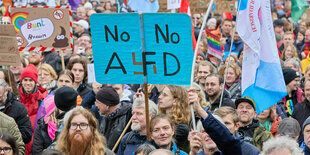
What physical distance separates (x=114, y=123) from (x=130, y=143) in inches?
33.5

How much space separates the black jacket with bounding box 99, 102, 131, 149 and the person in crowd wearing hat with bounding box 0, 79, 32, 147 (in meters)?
0.95

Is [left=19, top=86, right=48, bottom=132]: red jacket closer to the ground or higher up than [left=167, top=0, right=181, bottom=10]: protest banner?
closer to the ground

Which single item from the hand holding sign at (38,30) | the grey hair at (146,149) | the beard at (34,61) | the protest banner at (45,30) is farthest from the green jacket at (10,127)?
the beard at (34,61)

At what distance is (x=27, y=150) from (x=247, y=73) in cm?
299

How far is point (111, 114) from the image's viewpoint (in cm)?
708

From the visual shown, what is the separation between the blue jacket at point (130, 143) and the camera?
244 inches

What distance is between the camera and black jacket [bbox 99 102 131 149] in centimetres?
693

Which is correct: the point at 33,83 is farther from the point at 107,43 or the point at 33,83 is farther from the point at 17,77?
the point at 107,43

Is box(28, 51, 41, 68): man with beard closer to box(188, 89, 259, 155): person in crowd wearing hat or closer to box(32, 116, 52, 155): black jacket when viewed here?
box(32, 116, 52, 155): black jacket

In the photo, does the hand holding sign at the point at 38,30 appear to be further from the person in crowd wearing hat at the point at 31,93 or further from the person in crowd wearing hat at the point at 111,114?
the person in crowd wearing hat at the point at 111,114

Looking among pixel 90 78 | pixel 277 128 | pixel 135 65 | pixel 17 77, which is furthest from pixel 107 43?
pixel 17 77

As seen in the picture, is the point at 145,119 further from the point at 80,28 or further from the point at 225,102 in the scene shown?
the point at 80,28

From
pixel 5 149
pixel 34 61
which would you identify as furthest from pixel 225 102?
pixel 34 61

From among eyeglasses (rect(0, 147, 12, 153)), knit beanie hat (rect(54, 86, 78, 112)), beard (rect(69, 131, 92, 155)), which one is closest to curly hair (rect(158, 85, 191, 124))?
knit beanie hat (rect(54, 86, 78, 112))
